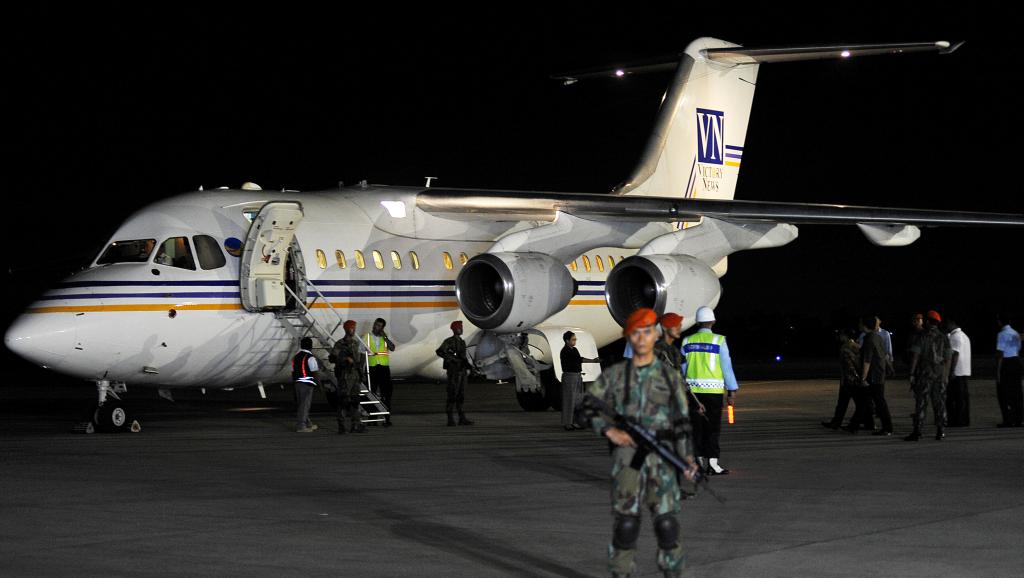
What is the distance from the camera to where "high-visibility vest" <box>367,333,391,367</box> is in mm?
18409

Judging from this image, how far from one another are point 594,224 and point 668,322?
8813 millimetres

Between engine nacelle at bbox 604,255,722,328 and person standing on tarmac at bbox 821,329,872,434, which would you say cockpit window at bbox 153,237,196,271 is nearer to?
engine nacelle at bbox 604,255,722,328

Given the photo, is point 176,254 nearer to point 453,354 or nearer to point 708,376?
point 453,354

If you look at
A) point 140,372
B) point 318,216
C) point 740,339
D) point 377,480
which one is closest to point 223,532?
point 377,480

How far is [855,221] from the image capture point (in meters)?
19.6

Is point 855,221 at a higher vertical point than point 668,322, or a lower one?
higher

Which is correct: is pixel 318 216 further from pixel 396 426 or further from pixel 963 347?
pixel 963 347

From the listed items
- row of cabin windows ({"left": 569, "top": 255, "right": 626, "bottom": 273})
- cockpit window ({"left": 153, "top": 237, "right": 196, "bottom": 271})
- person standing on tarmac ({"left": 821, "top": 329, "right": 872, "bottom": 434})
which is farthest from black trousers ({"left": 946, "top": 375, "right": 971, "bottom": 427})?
cockpit window ({"left": 153, "top": 237, "right": 196, "bottom": 271})

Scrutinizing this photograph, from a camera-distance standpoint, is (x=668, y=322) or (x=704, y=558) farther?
(x=668, y=322)

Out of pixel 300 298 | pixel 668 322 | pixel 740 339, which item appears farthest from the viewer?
Result: pixel 740 339

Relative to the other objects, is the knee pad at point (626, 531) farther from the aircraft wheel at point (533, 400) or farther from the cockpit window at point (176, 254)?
the aircraft wheel at point (533, 400)

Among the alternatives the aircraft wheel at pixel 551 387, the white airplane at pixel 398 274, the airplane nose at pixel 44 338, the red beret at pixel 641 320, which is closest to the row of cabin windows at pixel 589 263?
the white airplane at pixel 398 274

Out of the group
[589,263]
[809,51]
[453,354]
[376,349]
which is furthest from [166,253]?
[809,51]

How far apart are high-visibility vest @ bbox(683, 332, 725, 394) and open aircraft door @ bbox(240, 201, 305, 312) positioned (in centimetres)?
738
